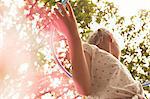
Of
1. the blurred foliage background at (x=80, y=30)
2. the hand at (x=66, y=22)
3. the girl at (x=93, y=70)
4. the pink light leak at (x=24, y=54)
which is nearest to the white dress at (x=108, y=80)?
the girl at (x=93, y=70)

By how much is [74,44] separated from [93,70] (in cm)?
16

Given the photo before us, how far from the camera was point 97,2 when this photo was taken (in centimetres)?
517

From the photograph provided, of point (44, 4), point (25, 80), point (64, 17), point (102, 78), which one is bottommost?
point (25, 80)

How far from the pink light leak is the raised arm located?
104 inches

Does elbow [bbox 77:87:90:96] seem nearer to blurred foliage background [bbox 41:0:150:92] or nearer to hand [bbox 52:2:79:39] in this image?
hand [bbox 52:2:79:39]

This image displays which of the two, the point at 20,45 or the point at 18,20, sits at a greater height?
the point at 18,20

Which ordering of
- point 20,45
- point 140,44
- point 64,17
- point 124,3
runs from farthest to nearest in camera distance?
point 140,44 < point 124,3 < point 20,45 < point 64,17

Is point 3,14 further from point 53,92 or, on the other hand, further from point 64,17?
point 64,17

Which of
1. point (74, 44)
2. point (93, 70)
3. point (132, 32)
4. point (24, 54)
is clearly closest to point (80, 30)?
point (24, 54)

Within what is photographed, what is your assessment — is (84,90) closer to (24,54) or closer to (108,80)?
(108,80)

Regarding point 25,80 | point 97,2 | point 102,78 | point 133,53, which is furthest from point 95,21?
point 102,78

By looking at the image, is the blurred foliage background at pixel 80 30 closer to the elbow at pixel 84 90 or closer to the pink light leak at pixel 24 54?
the pink light leak at pixel 24 54

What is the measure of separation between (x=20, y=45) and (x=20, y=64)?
221 mm

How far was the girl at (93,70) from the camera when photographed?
3.37ft
